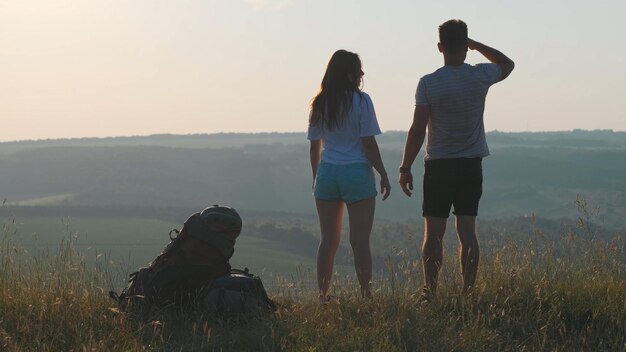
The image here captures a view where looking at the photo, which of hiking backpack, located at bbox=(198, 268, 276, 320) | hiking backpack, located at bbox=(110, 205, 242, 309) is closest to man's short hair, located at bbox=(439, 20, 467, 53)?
hiking backpack, located at bbox=(110, 205, 242, 309)

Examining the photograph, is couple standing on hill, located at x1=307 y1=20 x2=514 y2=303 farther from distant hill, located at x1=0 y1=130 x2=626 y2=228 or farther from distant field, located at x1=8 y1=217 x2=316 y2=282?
distant hill, located at x1=0 y1=130 x2=626 y2=228

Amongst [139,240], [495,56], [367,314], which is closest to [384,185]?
[367,314]

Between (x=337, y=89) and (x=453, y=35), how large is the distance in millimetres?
913

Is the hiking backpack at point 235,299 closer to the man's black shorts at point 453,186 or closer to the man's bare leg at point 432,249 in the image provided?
the man's bare leg at point 432,249

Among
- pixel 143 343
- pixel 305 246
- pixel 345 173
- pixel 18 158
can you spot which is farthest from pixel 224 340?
pixel 18 158

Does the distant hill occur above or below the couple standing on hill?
below

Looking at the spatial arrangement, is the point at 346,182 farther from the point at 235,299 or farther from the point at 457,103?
the point at 235,299

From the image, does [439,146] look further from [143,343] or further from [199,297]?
[143,343]

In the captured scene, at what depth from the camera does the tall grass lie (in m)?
4.92

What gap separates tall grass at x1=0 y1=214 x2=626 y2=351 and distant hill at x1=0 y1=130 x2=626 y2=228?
110 meters

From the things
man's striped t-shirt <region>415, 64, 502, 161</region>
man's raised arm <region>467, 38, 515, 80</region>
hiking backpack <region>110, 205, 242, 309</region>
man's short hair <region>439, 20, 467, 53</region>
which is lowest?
hiking backpack <region>110, 205, 242, 309</region>

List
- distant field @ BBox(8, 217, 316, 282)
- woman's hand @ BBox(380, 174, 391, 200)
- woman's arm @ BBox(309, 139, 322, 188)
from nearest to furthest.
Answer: woman's hand @ BBox(380, 174, 391, 200), woman's arm @ BBox(309, 139, 322, 188), distant field @ BBox(8, 217, 316, 282)

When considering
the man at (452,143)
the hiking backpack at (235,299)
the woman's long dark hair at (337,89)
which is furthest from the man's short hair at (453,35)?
the hiking backpack at (235,299)

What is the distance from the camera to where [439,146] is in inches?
240
